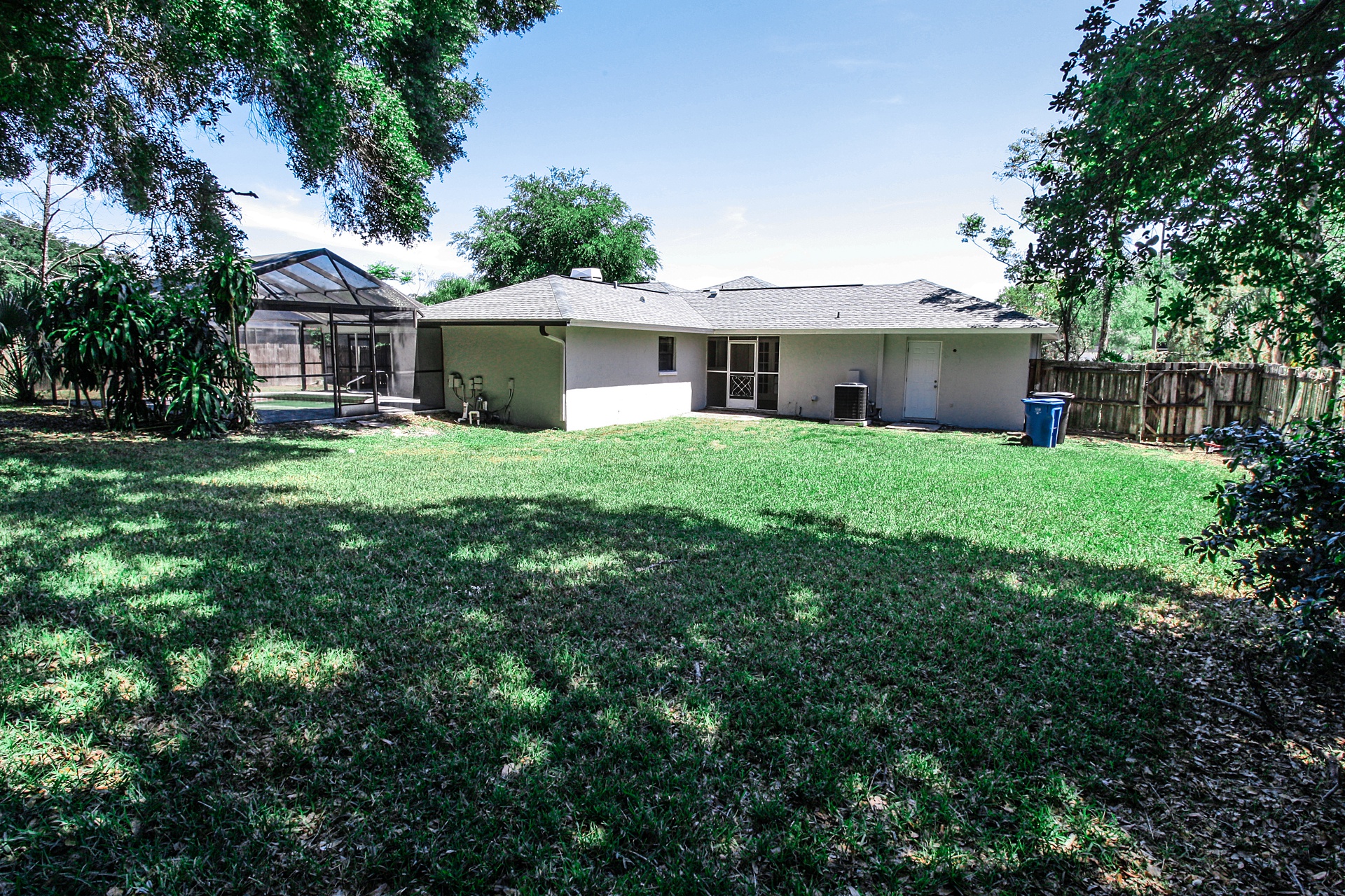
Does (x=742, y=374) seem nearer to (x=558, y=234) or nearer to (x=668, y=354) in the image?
(x=668, y=354)

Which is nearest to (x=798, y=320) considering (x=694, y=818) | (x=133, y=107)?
→ (x=133, y=107)

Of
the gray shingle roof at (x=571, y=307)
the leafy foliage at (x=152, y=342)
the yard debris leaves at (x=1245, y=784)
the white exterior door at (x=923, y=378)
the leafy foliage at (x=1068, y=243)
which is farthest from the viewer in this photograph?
the white exterior door at (x=923, y=378)

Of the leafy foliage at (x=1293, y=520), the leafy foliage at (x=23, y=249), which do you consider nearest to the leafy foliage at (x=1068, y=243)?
the leafy foliage at (x=1293, y=520)

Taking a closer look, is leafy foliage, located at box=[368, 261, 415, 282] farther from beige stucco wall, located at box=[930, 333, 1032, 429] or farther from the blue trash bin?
the blue trash bin

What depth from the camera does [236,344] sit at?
11648 millimetres

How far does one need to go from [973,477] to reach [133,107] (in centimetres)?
1304

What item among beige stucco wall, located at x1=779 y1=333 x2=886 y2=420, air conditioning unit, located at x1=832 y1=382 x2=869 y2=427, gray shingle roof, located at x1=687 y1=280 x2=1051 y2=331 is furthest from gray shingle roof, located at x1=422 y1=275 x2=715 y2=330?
air conditioning unit, located at x1=832 y1=382 x2=869 y2=427

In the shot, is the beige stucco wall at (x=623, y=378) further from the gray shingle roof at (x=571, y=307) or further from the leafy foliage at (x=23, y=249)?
the leafy foliage at (x=23, y=249)

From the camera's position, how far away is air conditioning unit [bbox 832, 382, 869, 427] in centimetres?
1638

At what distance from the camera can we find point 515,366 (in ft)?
48.9

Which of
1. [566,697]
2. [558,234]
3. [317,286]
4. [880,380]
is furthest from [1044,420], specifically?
[558,234]

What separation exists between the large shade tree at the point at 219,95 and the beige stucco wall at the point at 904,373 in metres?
10.2

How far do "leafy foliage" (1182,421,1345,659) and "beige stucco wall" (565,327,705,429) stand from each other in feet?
39.0

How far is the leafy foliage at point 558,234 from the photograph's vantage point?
32812 millimetres
